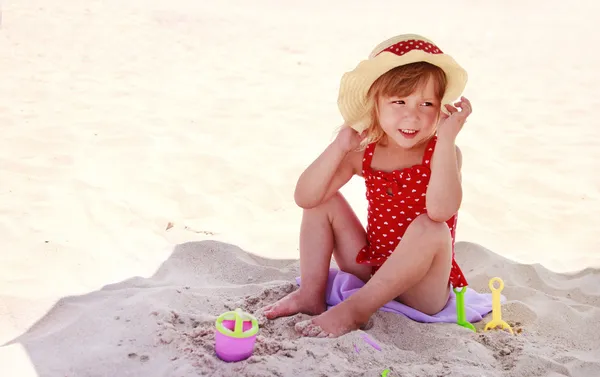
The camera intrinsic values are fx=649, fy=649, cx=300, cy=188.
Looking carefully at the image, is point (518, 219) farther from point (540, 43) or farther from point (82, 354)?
point (540, 43)

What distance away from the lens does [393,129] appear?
2561 mm

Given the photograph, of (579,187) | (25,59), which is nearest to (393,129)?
(579,187)

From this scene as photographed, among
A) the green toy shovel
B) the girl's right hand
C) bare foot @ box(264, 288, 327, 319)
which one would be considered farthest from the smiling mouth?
bare foot @ box(264, 288, 327, 319)

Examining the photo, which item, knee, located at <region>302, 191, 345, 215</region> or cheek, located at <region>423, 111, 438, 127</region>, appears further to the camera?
knee, located at <region>302, 191, 345, 215</region>

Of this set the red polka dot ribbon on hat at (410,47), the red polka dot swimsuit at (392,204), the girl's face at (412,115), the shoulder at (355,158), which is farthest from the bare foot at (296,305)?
the red polka dot ribbon on hat at (410,47)

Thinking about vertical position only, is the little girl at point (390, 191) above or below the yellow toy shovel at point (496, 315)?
above

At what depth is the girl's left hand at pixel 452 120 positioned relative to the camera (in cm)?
247

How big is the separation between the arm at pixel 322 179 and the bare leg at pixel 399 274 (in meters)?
0.40

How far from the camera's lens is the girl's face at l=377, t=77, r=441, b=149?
2.52m

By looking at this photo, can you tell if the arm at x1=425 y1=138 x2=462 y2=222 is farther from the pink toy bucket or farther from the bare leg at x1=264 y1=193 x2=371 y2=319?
the pink toy bucket

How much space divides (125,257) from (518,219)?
2293 millimetres

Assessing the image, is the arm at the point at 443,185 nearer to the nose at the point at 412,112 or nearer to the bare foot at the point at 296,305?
the nose at the point at 412,112

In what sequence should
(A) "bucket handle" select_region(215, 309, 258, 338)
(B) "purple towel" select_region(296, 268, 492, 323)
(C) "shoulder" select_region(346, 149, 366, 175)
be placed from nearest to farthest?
1. (A) "bucket handle" select_region(215, 309, 258, 338)
2. (B) "purple towel" select_region(296, 268, 492, 323)
3. (C) "shoulder" select_region(346, 149, 366, 175)

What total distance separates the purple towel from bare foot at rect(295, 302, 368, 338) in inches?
8.4
